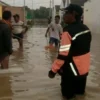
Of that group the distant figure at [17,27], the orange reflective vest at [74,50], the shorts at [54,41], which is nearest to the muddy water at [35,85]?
the orange reflective vest at [74,50]

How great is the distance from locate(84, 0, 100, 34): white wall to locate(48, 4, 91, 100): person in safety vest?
88.4 ft

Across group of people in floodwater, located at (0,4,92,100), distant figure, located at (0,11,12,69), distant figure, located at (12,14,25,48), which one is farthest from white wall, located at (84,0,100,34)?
group of people in floodwater, located at (0,4,92,100)

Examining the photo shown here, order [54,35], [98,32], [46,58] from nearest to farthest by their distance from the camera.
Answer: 1. [46,58]
2. [54,35]
3. [98,32]

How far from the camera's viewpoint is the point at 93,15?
3650cm

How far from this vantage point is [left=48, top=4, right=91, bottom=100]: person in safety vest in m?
5.84

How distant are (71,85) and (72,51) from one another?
27.2 inches

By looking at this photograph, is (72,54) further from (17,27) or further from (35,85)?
(17,27)

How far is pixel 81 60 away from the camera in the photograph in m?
6.05

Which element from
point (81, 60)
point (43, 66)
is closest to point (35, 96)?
point (81, 60)

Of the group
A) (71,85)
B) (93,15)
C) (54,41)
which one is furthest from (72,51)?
(93,15)

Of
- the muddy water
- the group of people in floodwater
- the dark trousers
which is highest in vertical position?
the group of people in floodwater

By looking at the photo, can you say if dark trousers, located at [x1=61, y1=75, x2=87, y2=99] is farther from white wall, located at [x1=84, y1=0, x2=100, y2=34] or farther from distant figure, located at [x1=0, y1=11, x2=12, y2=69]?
white wall, located at [x1=84, y1=0, x2=100, y2=34]

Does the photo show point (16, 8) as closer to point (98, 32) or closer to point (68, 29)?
point (98, 32)

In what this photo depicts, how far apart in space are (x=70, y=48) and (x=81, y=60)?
34cm
